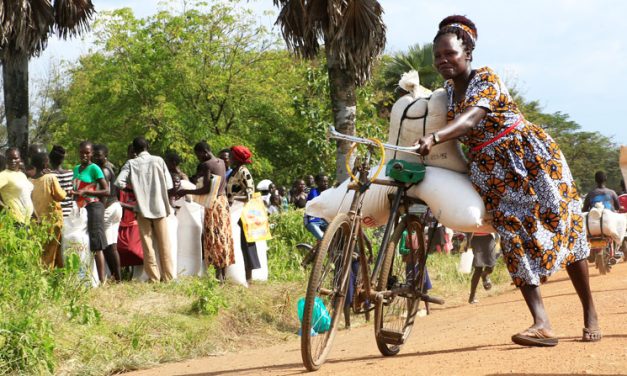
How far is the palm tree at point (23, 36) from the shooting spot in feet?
47.5

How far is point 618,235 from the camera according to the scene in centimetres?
1327

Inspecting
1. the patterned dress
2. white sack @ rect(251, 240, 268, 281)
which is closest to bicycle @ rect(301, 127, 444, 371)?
the patterned dress

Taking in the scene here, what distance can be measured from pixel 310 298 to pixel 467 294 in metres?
8.96

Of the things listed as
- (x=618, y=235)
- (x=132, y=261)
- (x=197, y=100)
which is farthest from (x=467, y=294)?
(x=197, y=100)

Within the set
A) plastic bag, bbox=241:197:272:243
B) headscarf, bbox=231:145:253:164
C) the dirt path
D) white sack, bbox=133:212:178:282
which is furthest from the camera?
plastic bag, bbox=241:197:272:243

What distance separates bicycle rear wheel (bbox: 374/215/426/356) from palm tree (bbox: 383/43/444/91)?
3254 cm

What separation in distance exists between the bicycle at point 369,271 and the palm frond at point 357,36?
8.18 metres

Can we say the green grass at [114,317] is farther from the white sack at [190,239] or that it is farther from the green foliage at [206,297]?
the white sack at [190,239]

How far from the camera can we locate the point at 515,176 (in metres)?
5.79

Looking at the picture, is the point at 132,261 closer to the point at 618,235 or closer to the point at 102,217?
the point at 102,217

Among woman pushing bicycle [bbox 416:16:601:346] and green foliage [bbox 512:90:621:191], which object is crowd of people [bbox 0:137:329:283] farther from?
green foliage [bbox 512:90:621:191]

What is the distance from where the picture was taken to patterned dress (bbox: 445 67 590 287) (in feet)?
18.9

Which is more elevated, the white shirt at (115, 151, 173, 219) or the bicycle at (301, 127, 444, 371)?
the white shirt at (115, 151, 173, 219)

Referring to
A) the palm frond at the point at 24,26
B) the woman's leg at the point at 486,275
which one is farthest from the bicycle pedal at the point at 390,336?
the palm frond at the point at 24,26
